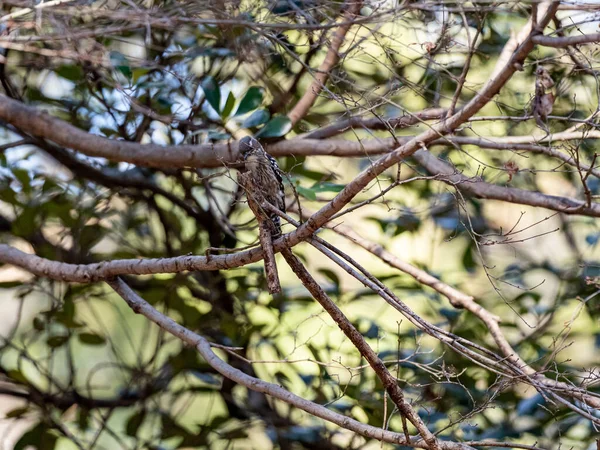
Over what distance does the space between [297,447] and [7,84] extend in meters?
2.04

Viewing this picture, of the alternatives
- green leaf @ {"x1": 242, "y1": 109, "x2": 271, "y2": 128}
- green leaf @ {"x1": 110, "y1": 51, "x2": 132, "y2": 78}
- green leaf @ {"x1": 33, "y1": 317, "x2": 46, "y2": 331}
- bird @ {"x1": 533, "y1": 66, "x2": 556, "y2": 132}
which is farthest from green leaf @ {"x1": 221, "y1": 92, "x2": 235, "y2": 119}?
green leaf @ {"x1": 33, "y1": 317, "x2": 46, "y2": 331}

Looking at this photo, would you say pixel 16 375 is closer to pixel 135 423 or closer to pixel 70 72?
pixel 135 423

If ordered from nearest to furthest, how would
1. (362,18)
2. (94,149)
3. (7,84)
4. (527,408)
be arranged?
(362,18) < (94,149) < (527,408) < (7,84)

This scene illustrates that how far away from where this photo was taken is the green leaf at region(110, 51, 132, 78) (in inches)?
109

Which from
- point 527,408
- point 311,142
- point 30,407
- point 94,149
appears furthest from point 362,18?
point 30,407

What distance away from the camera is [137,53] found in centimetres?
371

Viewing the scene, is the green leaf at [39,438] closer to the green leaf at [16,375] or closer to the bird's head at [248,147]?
Answer: the green leaf at [16,375]

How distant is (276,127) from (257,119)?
10 cm

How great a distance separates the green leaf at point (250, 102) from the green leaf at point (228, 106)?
3 cm

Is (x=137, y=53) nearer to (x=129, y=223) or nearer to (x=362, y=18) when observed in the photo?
(x=129, y=223)

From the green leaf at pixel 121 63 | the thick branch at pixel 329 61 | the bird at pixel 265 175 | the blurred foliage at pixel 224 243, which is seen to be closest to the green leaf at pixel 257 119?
the blurred foliage at pixel 224 243

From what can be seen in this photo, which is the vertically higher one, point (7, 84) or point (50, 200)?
point (7, 84)

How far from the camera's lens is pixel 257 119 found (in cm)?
281

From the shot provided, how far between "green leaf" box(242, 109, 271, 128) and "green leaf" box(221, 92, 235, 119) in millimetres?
125
